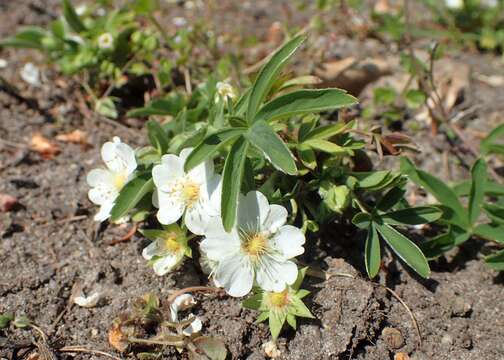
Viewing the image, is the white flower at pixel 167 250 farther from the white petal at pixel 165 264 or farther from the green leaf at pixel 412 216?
the green leaf at pixel 412 216

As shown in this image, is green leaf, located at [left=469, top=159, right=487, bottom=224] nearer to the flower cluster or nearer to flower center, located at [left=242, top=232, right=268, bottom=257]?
the flower cluster

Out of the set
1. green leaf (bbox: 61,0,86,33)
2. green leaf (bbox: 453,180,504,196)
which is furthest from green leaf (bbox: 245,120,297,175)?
green leaf (bbox: 61,0,86,33)

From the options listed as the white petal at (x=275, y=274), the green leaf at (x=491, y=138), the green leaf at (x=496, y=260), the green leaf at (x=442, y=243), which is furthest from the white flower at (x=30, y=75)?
the green leaf at (x=496, y=260)

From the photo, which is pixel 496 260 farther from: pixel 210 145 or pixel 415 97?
pixel 210 145

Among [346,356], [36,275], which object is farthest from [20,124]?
[346,356]

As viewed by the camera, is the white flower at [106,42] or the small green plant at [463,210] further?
the white flower at [106,42]

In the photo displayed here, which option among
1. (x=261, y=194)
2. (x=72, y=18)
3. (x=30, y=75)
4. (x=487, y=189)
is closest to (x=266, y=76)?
(x=261, y=194)
